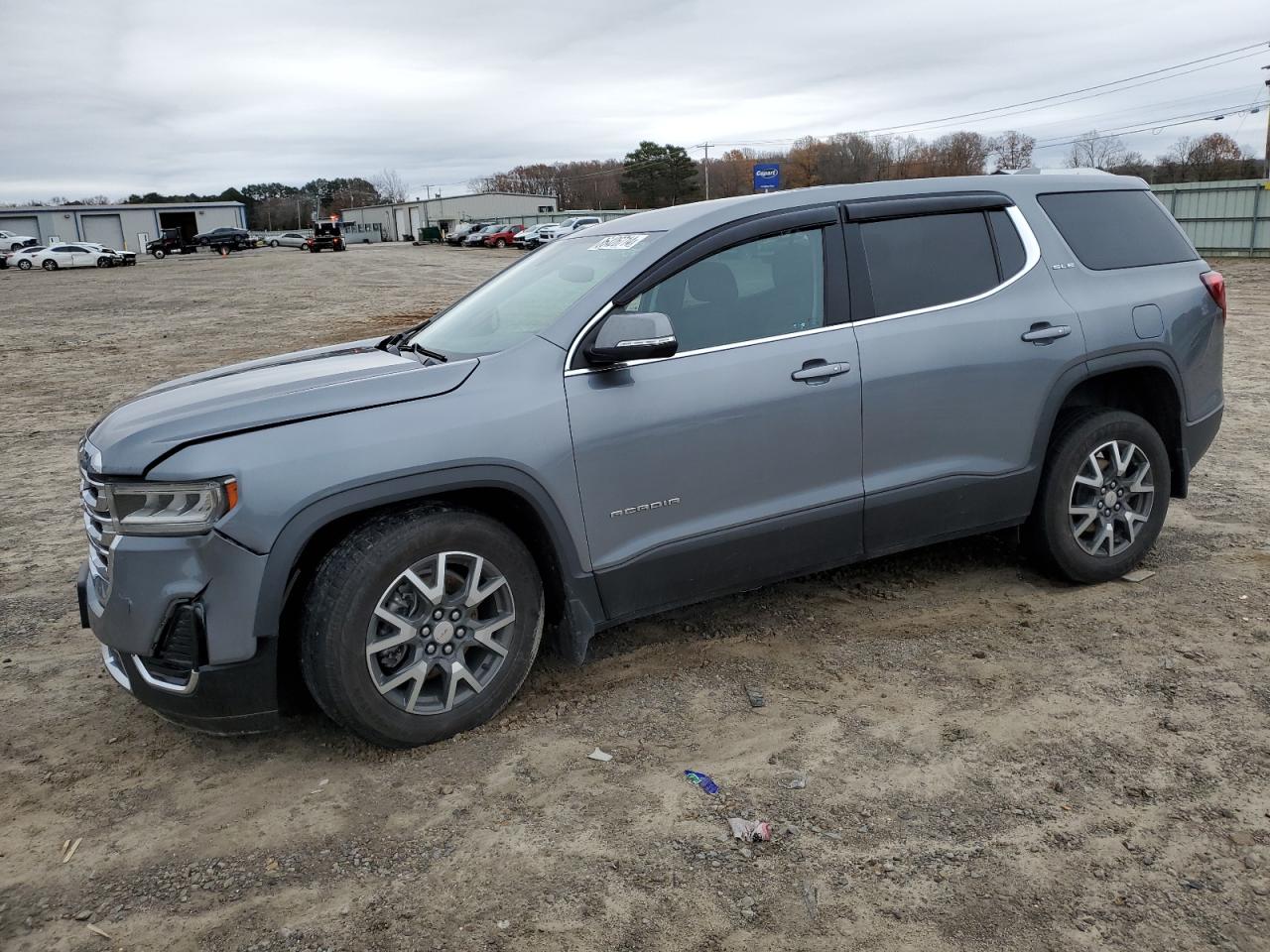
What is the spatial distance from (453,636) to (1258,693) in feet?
9.64

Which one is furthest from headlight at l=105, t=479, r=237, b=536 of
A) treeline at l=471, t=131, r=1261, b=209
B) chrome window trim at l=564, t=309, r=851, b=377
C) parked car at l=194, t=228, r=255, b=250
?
parked car at l=194, t=228, r=255, b=250

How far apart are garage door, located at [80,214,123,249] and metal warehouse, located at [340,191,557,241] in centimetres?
2535

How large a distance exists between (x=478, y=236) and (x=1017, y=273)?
57996 millimetres

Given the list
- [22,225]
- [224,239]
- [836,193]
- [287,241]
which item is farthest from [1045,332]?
[22,225]

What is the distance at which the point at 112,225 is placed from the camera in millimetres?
85562

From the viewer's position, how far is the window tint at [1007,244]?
4410mm

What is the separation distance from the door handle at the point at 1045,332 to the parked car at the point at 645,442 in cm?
1

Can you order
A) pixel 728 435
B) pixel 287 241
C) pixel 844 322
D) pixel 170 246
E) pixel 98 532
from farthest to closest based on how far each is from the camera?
1. pixel 287 241
2. pixel 170 246
3. pixel 844 322
4. pixel 728 435
5. pixel 98 532

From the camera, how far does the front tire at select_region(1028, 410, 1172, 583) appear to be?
178 inches

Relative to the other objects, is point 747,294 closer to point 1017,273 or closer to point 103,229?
point 1017,273

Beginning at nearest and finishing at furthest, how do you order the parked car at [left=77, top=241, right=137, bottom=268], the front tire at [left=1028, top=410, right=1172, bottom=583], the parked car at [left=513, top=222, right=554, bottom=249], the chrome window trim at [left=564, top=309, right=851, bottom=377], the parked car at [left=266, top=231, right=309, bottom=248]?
1. the chrome window trim at [left=564, top=309, right=851, bottom=377]
2. the front tire at [left=1028, top=410, right=1172, bottom=583]
3. the parked car at [left=77, top=241, right=137, bottom=268]
4. the parked car at [left=513, top=222, right=554, bottom=249]
5. the parked car at [left=266, top=231, right=309, bottom=248]

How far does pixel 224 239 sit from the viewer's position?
67.6 m

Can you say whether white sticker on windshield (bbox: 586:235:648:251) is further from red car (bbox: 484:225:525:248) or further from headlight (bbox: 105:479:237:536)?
red car (bbox: 484:225:525:248)

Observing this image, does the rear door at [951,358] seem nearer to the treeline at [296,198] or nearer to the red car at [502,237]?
the red car at [502,237]
